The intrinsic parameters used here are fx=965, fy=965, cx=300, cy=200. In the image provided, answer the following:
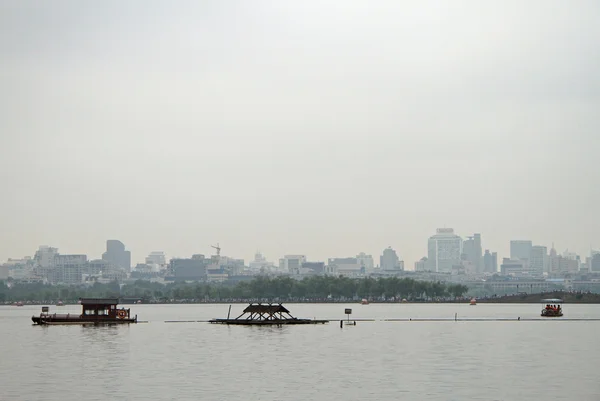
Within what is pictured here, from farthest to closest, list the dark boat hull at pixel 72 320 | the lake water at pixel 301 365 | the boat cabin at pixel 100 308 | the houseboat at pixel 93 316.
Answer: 1. the boat cabin at pixel 100 308
2. the houseboat at pixel 93 316
3. the dark boat hull at pixel 72 320
4. the lake water at pixel 301 365

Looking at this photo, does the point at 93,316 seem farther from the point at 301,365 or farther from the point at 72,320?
the point at 301,365

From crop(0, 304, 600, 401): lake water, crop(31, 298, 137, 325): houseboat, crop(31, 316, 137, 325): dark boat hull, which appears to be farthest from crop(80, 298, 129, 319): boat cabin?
crop(0, 304, 600, 401): lake water

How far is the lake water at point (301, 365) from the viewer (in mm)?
66938

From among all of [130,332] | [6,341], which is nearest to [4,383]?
[6,341]

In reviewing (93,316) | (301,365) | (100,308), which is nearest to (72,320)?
(93,316)

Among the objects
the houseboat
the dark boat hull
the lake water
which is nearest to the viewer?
the lake water

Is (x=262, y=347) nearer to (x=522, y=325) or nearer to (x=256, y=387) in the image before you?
(x=256, y=387)

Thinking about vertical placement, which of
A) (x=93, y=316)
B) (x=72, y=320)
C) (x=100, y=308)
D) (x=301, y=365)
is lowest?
(x=301, y=365)

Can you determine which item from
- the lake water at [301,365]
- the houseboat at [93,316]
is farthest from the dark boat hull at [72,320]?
the lake water at [301,365]

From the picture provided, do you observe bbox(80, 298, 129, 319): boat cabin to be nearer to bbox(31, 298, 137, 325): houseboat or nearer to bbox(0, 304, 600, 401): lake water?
bbox(31, 298, 137, 325): houseboat

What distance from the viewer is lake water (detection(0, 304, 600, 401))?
6694 cm

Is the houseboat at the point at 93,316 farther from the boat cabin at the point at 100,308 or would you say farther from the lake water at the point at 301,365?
the lake water at the point at 301,365

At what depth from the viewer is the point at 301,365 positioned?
85688mm

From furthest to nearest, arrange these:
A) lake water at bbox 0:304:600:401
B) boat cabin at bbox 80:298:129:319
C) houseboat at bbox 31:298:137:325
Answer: boat cabin at bbox 80:298:129:319, houseboat at bbox 31:298:137:325, lake water at bbox 0:304:600:401
